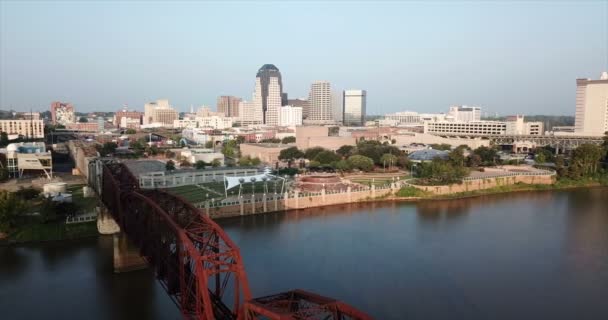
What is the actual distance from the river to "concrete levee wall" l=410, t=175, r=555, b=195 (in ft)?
12.1

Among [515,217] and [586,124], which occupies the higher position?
[586,124]

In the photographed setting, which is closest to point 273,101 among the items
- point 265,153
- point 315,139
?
point 315,139

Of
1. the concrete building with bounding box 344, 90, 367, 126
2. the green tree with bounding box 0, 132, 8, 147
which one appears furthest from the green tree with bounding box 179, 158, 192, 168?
the concrete building with bounding box 344, 90, 367, 126

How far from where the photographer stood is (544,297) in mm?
Answer: 9375

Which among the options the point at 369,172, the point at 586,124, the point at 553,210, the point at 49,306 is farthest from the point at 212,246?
the point at 586,124

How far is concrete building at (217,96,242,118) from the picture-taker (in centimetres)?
9025

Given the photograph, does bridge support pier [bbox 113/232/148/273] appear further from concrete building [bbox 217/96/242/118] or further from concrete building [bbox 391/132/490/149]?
concrete building [bbox 217/96/242/118]

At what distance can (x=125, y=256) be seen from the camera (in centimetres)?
1034

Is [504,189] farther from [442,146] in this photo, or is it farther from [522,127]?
[522,127]

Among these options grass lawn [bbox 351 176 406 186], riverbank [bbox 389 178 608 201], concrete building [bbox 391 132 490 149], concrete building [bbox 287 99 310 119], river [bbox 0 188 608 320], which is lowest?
river [bbox 0 188 608 320]

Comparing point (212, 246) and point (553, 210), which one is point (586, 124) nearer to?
point (553, 210)

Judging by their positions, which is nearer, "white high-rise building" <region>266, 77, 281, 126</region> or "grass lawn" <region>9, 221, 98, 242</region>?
"grass lawn" <region>9, 221, 98, 242</region>

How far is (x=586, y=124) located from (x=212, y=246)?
157ft

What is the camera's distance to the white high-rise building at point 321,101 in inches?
3009
